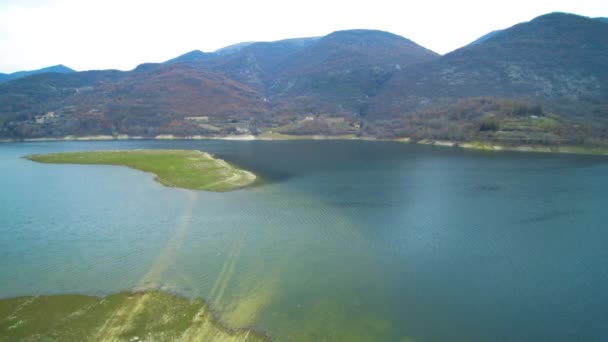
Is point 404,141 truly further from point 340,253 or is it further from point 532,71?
point 340,253

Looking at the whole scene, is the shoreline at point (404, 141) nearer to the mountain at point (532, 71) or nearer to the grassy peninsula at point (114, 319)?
the mountain at point (532, 71)

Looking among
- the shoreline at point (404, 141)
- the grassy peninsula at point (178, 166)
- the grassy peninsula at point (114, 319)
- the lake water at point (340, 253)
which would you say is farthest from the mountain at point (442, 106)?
the grassy peninsula at point (114, 319)

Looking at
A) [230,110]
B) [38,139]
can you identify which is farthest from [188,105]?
[38,139]

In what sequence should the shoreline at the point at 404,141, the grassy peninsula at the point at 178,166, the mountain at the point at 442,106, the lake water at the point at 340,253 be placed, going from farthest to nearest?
1. the mountain at the point at 442,106
2. the shoreline at the point at 404,141
3. the grassy peninsula at the point at 178,166
4. the lake water at the point at 340,253

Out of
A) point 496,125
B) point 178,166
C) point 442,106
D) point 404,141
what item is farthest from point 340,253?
point 442,106

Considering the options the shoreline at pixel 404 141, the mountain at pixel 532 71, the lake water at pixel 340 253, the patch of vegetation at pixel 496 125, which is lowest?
the lake water at pixel 340 253
